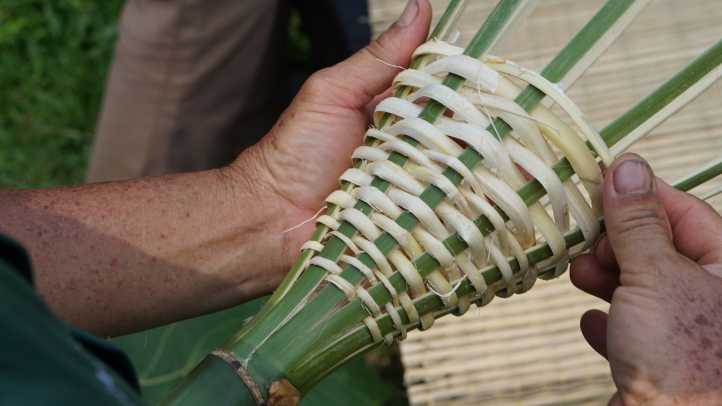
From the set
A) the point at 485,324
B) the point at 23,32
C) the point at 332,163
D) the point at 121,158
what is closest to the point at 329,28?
the point at 121,158

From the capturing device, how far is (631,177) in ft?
2.18

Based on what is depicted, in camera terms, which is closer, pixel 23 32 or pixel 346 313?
pixel 346 313

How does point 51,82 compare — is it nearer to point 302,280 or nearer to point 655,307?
point 302,280

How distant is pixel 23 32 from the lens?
7.29ft

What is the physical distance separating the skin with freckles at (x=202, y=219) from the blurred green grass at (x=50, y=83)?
4.53 ft

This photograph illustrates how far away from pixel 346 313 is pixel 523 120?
1.03 feet

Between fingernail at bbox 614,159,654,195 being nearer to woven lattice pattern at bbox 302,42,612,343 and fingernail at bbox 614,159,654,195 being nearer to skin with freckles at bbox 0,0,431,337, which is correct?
woven lattice pattern at bbox 302,42,612,343

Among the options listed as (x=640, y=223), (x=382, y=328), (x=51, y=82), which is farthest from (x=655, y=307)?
(x=51, y=82)

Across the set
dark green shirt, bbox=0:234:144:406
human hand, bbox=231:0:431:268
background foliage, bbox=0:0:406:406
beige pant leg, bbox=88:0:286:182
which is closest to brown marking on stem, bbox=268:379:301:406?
dark green shirt, bbox=0:234:144:406

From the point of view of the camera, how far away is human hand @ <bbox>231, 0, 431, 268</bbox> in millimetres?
991

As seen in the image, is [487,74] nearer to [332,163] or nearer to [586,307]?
[332,163]

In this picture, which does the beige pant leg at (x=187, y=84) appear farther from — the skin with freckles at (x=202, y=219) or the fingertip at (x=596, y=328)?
the fingertip at (x=596, y=328)

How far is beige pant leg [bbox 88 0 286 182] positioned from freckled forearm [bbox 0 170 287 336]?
66 cm

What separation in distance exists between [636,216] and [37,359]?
2.02 ft
